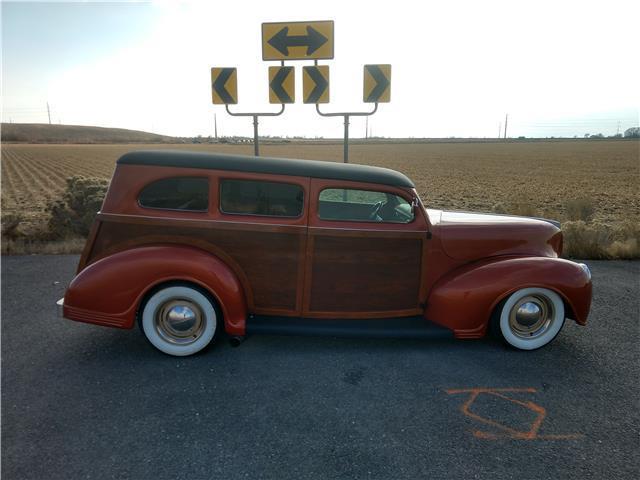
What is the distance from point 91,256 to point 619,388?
4591 mm

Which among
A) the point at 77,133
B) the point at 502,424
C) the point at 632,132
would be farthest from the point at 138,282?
the point at 632,132

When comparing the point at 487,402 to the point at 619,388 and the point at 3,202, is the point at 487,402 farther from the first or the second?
the point at 3,202

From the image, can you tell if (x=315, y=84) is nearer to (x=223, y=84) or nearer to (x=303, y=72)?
(x=303, y=72)

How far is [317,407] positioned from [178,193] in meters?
2.16

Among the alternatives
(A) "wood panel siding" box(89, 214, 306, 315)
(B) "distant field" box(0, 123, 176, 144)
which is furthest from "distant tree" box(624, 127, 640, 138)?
(A) "wood panel siding" box(89, 214, 306, 315)

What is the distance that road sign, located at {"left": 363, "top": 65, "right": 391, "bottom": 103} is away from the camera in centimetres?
579

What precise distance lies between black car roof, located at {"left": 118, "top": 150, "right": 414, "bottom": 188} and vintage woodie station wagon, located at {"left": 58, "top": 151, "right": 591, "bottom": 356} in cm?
1

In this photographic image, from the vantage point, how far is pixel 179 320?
3.48 meters

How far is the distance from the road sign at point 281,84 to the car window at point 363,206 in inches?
113

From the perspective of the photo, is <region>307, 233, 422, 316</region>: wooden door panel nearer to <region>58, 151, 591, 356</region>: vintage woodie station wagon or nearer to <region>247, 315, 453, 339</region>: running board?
<region>58, 151, 591, 356</region>: vintage woodie station wagon

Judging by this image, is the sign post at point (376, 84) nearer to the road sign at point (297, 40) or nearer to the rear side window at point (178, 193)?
the road sign at point (297, 40)

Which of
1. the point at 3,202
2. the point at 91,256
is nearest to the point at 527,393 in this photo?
the point at 91,256

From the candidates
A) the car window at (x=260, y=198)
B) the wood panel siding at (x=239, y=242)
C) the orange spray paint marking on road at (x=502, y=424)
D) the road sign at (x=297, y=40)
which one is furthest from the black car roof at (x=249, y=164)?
the road sign at (x=297, y=40)

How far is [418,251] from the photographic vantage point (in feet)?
12.1
